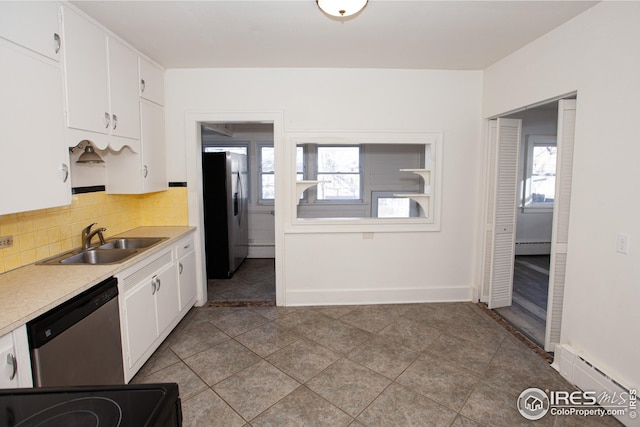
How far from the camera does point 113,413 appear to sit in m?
0.79

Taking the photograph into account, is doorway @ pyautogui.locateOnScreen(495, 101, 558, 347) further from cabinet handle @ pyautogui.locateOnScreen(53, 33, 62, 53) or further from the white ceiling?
cabinet handle @ pyautogui.locateOnScreen(53, 33, 62, 53)

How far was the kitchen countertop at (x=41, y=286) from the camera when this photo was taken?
4.66 ft

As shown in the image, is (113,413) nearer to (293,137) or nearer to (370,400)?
(370,400)

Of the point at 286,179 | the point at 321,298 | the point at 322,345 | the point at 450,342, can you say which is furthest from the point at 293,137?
the point at 450,342

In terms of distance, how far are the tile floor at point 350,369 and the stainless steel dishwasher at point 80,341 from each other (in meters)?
0.53

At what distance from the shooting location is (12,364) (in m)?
1.36

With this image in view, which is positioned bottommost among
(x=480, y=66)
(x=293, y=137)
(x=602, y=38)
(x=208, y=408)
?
(x=208, y=408)

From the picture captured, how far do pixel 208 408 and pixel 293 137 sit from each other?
2.51 m

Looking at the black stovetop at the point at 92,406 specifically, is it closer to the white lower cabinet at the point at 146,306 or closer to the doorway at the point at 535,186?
the white lower cabinet at the point at 146,306

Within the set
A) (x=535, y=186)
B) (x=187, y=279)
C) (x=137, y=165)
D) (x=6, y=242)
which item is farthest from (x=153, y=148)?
(x=535, y=186)

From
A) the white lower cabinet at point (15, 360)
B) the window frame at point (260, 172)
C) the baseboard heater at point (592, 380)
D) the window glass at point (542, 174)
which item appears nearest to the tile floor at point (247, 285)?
the window frame at point (260, 172)

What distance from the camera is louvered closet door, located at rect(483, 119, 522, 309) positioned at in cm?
337

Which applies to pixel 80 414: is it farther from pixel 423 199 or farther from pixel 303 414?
pixel 423 199

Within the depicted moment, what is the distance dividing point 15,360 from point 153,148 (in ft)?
7.24
